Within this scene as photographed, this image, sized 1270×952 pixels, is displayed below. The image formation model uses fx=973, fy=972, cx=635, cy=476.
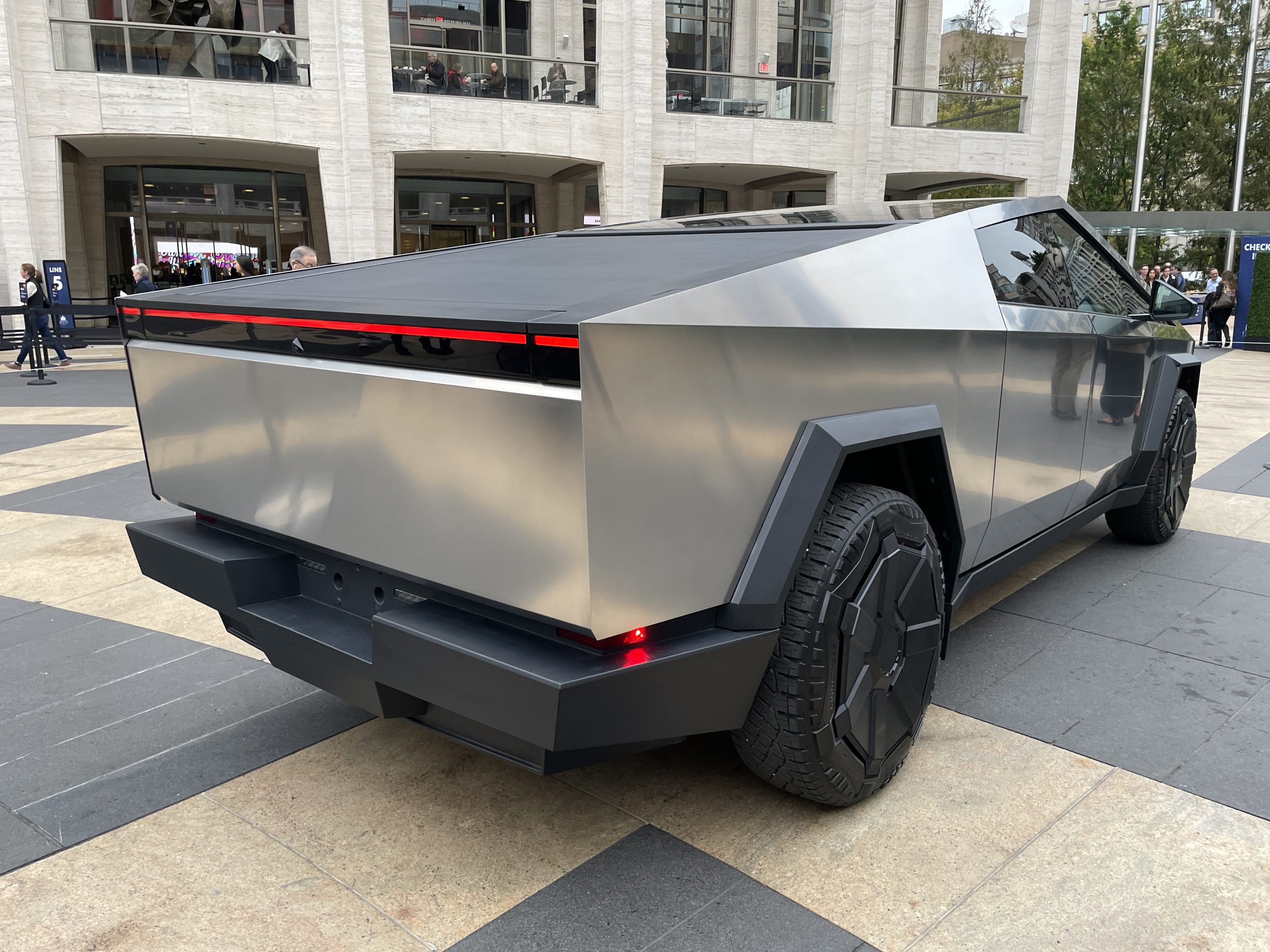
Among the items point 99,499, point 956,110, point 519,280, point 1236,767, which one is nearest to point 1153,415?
point 1236,767

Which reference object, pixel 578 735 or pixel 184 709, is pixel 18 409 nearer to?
pixel 184 709

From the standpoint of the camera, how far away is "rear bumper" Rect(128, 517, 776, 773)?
75.5 inches

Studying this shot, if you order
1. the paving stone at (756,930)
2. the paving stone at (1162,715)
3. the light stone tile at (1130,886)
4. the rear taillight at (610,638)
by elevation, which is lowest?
the paving stone at (756,930)

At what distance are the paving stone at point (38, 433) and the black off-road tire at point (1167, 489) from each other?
8648 millimetres

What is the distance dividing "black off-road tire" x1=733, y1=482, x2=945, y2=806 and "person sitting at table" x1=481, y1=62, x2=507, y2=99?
21873 millimetres

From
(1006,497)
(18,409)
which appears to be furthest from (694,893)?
(18,409)

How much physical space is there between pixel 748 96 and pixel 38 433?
19.6m

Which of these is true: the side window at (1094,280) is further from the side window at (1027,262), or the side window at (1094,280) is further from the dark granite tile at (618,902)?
the dark granite tile at (618,902)

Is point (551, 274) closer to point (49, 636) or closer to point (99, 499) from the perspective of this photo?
point (49, 636)

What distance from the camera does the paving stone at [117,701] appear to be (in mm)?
3139

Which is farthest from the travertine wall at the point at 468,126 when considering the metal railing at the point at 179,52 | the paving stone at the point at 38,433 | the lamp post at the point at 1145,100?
the paving stone at the point at 38,433

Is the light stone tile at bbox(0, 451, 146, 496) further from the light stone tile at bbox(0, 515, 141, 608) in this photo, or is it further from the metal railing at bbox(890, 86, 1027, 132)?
the metal railing at bbox(890, 86, 1027, 132)

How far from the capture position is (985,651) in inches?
144

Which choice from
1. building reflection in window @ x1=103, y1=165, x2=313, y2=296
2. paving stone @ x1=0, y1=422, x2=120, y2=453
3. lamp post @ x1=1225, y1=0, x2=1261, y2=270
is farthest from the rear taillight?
lamp post @ x1=1225, y1=0, x2=1261, y2=270
